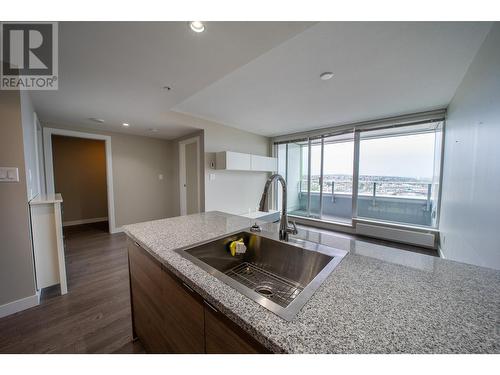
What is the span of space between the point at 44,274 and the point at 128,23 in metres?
2.42

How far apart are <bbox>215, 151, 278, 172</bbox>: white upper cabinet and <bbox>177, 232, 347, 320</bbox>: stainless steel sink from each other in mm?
2487

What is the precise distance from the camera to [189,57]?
1.46 meters

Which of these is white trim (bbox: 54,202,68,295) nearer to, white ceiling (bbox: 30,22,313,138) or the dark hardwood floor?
the dark hardwood floor

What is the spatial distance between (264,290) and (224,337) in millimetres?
387

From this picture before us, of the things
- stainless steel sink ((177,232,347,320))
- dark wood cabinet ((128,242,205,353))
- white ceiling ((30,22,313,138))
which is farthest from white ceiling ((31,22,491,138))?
dark wood cabinet ((128,242,205,353))

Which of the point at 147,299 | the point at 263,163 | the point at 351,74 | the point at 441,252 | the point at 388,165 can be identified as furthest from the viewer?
the point at 263,163

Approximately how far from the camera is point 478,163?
5.10 feet

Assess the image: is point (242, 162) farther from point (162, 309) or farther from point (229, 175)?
point (162, 309)

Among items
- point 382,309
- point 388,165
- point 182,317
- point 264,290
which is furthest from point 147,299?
point 388,165

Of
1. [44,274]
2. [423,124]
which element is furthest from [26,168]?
[423,124]

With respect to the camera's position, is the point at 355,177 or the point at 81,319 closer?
the point at 81,319

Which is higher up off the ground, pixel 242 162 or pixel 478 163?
pixel 242 162

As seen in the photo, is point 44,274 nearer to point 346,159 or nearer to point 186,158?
point 186,158

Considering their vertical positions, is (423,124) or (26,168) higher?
(423,124)
